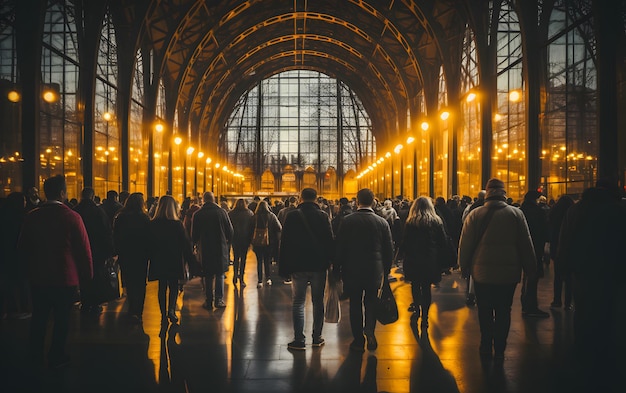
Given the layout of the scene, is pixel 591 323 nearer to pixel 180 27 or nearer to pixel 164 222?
pixel 164 222

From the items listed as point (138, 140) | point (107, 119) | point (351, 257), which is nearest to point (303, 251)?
point (351, 257)

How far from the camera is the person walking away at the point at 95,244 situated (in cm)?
816

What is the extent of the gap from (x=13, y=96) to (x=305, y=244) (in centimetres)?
1124

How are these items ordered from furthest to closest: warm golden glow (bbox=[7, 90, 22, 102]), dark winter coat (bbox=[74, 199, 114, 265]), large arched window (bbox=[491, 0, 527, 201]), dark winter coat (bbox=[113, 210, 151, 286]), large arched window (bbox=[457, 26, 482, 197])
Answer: large arched window (bbox=[457, 26, 482, 197]), large arched window (bbox=[491, 0, 527, 201]), warm golden glow (bbox=[7, 90, 22, 102]), dark winter coat (bbox=[74, 199, 114, 265]), dark winter coat (bbox=[113, 210, 151, 286])

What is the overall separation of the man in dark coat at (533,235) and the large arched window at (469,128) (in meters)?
13.0

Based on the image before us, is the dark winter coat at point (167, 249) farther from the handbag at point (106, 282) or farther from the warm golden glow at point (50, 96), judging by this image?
the warm golden glow at point (50, 96)

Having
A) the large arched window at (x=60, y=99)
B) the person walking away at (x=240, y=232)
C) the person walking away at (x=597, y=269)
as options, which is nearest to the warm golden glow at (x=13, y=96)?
the large arched window at (x=60, y=99)

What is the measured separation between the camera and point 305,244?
6.57 meters

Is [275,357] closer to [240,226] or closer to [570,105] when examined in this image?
[240,226]

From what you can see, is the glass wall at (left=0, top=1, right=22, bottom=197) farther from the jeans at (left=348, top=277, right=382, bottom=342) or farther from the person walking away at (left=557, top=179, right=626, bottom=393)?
the person walking away at (left=557, top=179, right=626, bottom=393)

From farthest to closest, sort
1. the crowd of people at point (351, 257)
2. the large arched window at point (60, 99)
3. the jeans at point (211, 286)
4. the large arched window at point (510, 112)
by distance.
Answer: the large arched window at point (510, 112) → the large arched window at point (60, 99) → the jeans at point (211, 286) → the crowd of people at point (351, 257)

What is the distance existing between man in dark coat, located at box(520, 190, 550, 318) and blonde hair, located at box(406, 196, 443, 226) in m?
1.88

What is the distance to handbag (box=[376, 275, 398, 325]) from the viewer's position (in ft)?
21.9

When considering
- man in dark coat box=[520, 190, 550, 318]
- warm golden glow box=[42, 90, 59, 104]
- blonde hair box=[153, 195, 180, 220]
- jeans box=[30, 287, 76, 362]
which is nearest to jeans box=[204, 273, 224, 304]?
blonde hair box=[153, 195, 180, 220]
